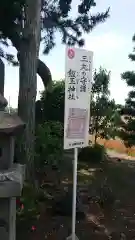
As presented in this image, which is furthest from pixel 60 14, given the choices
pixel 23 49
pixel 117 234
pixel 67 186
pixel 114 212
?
pixel 117 234

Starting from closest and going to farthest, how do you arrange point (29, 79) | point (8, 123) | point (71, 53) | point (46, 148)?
point (8, 123) < point (71, 53) < point (29, 79) < point (46, 148)

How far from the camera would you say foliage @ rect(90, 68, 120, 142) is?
11805 millimetres

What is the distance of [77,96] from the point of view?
4.54m

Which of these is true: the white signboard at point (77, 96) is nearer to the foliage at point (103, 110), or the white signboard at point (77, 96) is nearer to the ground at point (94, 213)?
the ground at point (94, 213)

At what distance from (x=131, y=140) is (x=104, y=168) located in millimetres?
1413

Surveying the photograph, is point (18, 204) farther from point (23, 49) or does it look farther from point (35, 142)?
point (23, 49)

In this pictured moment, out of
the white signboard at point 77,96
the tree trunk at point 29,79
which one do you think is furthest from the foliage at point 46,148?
the white signboard at point 77,96

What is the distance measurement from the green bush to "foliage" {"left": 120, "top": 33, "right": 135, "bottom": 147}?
0.90 meters

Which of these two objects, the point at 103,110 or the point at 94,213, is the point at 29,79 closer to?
the point at 94,213

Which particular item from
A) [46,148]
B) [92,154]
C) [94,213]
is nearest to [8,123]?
[94,213]

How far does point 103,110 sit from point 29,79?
15.8ft

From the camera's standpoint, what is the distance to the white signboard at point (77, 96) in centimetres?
440

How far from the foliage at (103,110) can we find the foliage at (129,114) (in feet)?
0.93

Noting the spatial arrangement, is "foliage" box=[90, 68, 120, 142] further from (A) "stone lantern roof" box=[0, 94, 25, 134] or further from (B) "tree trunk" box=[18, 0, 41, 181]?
(A) "stone lantern roof" box=[0, 94, 25, 134]
